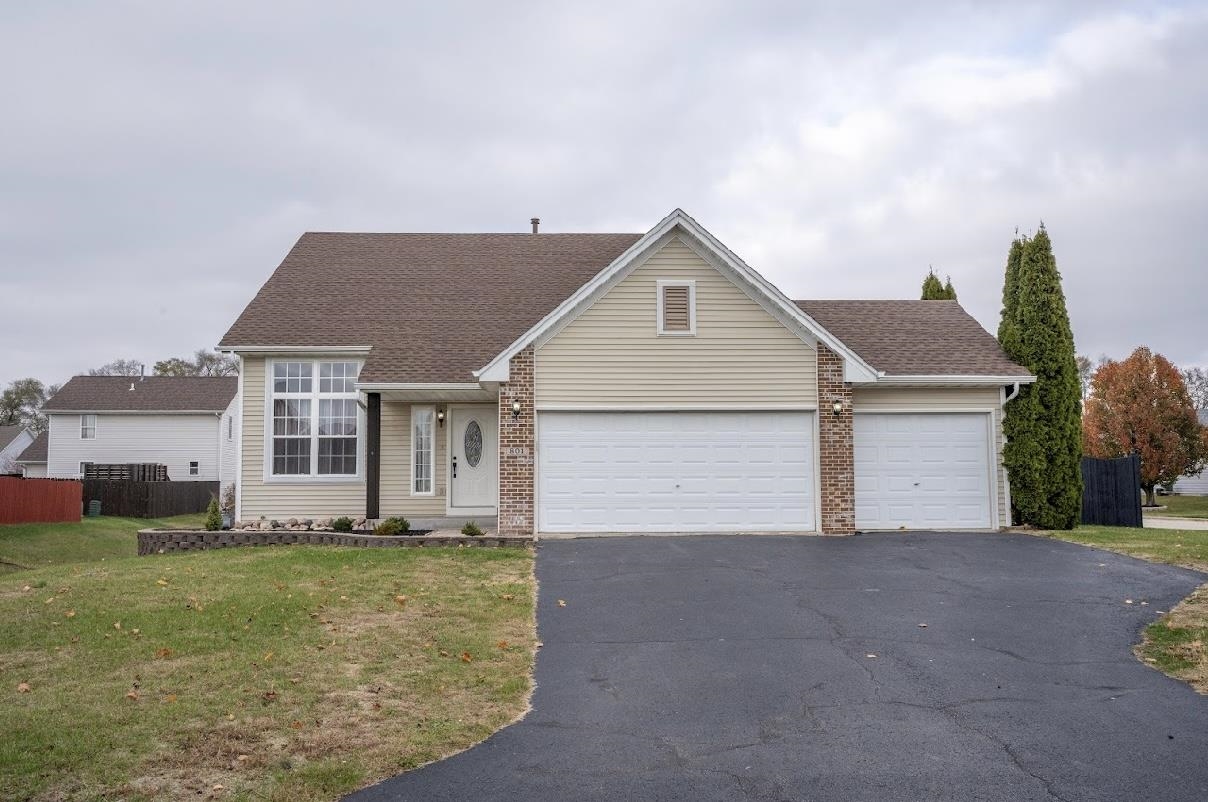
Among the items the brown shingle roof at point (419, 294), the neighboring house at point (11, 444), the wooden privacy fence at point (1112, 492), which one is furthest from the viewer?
the neighboring house at point (11, 444)

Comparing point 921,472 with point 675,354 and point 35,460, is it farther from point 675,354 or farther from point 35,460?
point 35,460

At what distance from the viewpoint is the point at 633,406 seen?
15414 millimetres

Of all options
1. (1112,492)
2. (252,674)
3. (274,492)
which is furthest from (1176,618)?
(274,492)

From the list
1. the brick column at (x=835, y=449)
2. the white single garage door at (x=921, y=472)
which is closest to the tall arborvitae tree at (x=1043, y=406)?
the white single garage door at (x=921, y=472)

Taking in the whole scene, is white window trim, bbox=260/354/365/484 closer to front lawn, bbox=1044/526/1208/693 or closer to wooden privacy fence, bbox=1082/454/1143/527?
front lawn, bbox=1044/526/1208/693

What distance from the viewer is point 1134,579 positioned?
37.1ft

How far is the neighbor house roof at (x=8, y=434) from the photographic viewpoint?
177 ft

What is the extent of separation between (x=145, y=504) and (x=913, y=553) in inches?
1110

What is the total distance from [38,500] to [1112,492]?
2814 centimetres

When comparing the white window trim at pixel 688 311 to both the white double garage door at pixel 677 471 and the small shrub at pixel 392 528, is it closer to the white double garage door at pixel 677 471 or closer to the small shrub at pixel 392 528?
the white double garage door at pixel 677 471

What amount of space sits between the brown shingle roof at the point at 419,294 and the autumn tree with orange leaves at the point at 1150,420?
87.0 feet

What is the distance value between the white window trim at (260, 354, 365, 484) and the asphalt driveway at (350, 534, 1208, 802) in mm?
7235

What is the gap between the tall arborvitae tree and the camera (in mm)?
16562

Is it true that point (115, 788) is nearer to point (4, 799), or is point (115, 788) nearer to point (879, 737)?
point (4, 799)
